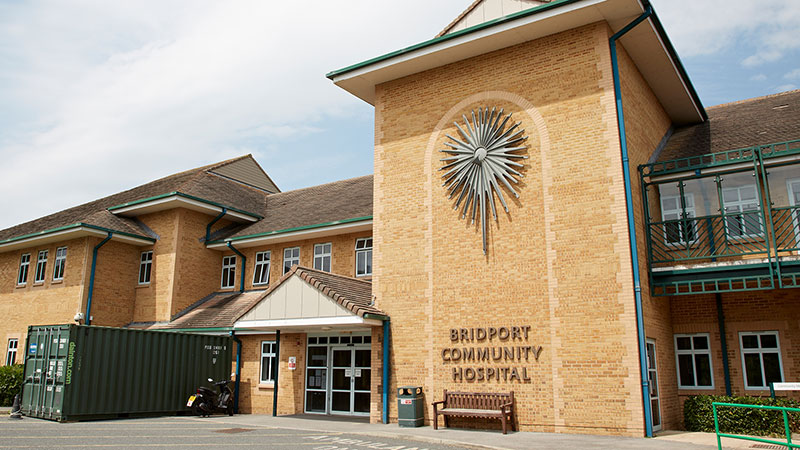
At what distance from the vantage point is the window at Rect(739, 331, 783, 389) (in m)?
13.1

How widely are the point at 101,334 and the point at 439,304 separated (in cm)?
868

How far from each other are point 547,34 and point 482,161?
10.8ft

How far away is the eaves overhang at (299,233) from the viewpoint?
59.8ft

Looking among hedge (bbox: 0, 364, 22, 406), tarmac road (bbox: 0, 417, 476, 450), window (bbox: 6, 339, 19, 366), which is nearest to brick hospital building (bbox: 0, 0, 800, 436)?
tarmac road (bbox: 0, 417, 476, 450)

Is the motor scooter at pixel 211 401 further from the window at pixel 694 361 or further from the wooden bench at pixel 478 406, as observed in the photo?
the window at pixel 694 361

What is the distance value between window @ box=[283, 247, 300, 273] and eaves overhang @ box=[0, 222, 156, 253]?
203 inches

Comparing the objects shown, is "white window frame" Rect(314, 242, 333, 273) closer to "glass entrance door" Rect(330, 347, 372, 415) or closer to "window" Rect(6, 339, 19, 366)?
"glass entrance door" Rect(330, 347, 372, 415)

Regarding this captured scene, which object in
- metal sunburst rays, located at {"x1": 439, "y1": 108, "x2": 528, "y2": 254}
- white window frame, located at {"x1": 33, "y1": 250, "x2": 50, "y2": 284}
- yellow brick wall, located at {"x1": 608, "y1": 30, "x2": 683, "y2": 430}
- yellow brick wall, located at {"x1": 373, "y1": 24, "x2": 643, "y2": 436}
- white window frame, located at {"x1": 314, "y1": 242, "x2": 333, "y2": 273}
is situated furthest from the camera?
white window frame, located at {"x1": 33, "y1": 250, "x2": 50, "y2": 284}

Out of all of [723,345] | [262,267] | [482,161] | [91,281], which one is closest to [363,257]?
[262,267]

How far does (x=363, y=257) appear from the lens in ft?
61.2

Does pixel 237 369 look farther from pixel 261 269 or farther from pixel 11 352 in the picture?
pixel 11 352

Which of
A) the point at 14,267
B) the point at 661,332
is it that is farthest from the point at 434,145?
the point at 14,267

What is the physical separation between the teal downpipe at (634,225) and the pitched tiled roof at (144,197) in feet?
50.1

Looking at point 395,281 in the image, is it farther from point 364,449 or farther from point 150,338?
point 150,338
